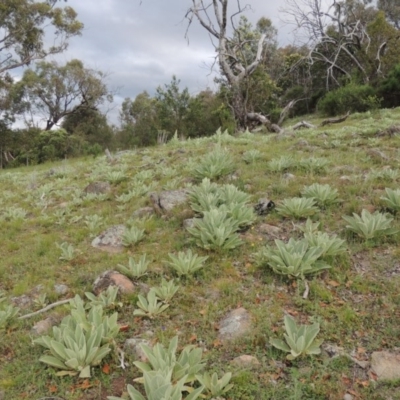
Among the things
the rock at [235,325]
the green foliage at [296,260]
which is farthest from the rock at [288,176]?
the rock at [235,325]

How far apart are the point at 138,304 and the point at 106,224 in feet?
7.89

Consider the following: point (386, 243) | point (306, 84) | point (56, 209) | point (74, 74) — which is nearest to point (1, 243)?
point (56, 209)

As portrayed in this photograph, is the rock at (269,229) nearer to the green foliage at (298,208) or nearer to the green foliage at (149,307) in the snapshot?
the green foliage at (298,208)

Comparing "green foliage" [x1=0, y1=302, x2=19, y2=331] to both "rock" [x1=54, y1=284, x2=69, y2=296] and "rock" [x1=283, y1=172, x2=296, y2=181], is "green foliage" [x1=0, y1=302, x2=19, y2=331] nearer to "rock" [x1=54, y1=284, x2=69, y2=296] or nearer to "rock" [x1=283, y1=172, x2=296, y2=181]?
"rock" [x1=54, y1=284, x2=69, y2=296]

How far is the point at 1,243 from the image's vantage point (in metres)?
5.17

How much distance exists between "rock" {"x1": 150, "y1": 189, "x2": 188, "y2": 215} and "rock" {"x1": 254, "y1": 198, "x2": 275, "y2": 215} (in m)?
1.14

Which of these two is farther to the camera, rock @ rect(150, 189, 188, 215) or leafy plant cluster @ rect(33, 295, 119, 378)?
rock @ rect(150, 189, 188, 215)

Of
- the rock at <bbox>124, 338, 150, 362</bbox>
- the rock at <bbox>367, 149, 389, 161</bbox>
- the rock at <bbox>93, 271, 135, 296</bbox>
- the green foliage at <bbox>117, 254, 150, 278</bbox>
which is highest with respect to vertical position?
the rock at <bbox>367, 149, 389, 161</bbox>

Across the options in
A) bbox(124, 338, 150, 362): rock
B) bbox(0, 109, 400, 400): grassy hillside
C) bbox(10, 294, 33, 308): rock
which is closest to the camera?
bbox(0, 109, 400, 400): grassy hillside

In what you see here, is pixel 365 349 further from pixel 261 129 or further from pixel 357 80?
pixel 357 80

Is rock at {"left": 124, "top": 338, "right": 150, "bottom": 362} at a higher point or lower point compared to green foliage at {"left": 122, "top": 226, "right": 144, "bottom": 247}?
lower

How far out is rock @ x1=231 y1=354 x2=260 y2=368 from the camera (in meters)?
2.47

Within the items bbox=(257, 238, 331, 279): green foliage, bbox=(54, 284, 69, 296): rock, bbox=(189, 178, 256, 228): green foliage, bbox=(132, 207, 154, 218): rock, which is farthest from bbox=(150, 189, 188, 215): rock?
bbox=(257, 238, 331, 279): green foliage

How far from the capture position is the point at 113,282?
11.3 ft
